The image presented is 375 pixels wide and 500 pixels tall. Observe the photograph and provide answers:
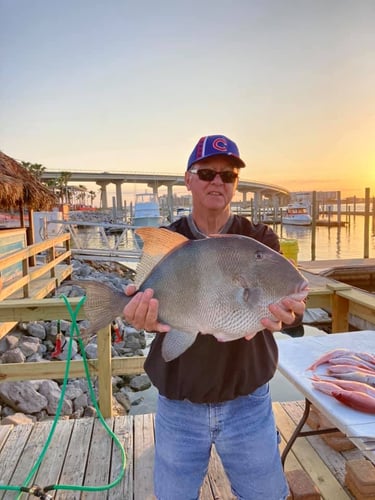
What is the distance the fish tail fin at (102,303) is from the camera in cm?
151

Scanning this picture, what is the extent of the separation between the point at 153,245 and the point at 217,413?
798 millimetres

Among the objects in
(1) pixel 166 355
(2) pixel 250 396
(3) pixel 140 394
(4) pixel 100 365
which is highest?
(1) pixel 166 355

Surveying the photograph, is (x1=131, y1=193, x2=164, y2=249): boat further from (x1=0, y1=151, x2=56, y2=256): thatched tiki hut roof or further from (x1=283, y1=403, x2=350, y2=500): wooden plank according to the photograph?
(x1=283, y1=403, x2=350, y2=500): wooden plank

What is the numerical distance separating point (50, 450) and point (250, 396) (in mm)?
2011

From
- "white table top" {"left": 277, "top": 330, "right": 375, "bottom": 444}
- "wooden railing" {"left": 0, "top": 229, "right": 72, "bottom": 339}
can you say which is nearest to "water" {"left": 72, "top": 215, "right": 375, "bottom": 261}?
"wooden railing" {"left": 0, "top": 229, "right": 72, "bottom": 339}

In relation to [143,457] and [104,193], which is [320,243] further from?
[104,193]

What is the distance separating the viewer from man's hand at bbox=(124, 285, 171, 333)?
145 cm

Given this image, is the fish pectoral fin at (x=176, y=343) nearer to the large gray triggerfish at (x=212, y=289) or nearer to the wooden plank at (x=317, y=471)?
the large gray triggerfish at (x=212, y=289)

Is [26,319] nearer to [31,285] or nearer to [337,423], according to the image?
[337,423]

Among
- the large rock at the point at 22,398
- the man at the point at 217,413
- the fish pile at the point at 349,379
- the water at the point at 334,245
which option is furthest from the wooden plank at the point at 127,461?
the water at the point at 334,245

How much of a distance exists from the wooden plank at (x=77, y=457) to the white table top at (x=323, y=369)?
1600 mm

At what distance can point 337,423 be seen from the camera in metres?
1.82

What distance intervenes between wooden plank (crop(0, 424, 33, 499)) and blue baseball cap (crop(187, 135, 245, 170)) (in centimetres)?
245

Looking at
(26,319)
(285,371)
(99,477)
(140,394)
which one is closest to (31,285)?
(140,394)
